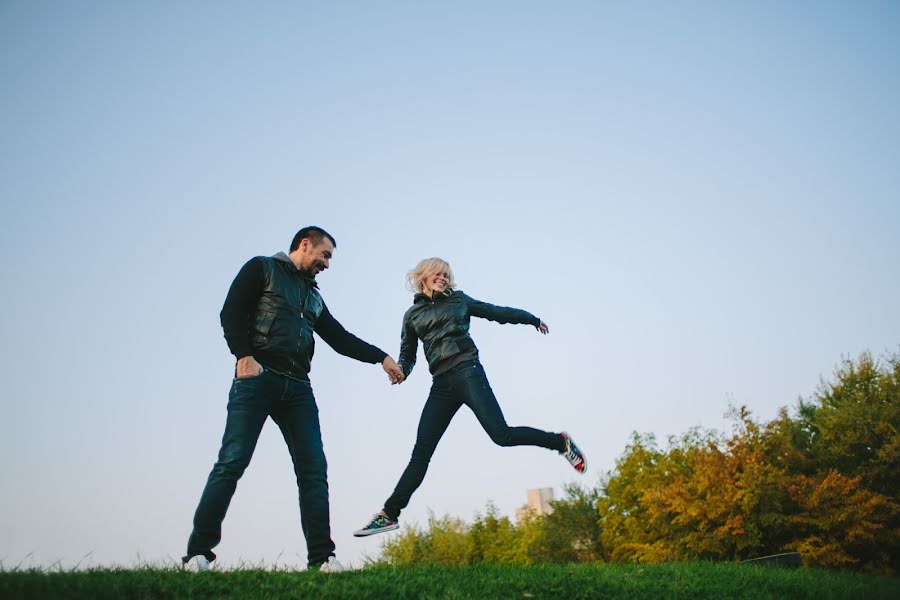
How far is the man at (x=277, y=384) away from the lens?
5258 millimetres

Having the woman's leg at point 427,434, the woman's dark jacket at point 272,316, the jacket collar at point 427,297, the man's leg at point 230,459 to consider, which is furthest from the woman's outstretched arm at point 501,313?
the man's leg at point 230,459

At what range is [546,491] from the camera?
5226 inches

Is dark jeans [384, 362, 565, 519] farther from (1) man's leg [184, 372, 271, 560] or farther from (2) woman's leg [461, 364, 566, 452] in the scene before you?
(1) man's leg [184, 372, 271, 560]

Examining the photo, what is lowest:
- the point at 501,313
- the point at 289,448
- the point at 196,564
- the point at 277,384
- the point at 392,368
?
the point at 196,564

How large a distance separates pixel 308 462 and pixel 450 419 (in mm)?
1804

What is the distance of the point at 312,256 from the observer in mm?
6211

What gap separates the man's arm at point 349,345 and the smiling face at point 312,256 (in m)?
0.54

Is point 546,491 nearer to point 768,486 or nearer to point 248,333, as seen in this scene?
point 768,486

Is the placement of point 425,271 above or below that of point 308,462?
above

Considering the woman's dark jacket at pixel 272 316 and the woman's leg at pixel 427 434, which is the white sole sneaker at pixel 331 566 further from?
the woman's dark jacket at pixel 272 316

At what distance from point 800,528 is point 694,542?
4.13 meters

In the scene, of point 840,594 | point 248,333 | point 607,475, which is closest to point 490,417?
point 248,333

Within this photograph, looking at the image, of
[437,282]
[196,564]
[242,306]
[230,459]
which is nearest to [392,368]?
[437,282]

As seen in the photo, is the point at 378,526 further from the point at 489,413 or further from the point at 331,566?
the point at 489,413
